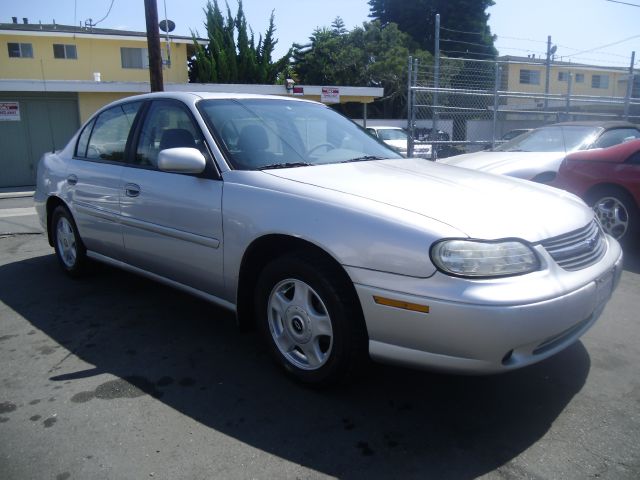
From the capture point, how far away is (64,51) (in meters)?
24.7

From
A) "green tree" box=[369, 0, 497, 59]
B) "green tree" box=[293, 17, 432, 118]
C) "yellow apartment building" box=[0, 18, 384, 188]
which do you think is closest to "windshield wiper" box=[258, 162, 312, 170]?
"yellow apartment building" box=[0, 18, 384, 188]

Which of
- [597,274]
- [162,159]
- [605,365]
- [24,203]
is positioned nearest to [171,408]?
[162,159]

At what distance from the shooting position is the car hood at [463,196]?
2.60 meters

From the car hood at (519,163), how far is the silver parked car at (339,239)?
3.27 meters

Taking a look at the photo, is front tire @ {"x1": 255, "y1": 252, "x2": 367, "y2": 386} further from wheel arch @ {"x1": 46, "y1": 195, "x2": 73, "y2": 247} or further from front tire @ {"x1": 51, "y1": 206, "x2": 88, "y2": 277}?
wheel arch @ {"x1": 46, "y1": 195, "x2": 73, "y2": 247}

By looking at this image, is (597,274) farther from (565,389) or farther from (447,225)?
(447,225)

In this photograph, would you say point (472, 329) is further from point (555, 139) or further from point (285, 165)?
point (555, 139)

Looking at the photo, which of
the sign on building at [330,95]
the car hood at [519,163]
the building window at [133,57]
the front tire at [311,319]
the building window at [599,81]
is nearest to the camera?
the front tire at [311,319]

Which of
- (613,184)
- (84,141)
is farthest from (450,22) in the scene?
(84,141)

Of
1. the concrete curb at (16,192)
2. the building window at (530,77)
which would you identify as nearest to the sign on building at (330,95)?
the concrete curb at (16,192)

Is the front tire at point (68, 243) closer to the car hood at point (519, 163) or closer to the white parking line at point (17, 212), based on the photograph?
the car hood at point (519, 163)

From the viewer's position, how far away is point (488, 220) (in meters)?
2.60

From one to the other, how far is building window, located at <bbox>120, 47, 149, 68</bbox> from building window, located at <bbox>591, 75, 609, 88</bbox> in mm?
34172

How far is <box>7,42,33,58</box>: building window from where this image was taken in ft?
79.0
